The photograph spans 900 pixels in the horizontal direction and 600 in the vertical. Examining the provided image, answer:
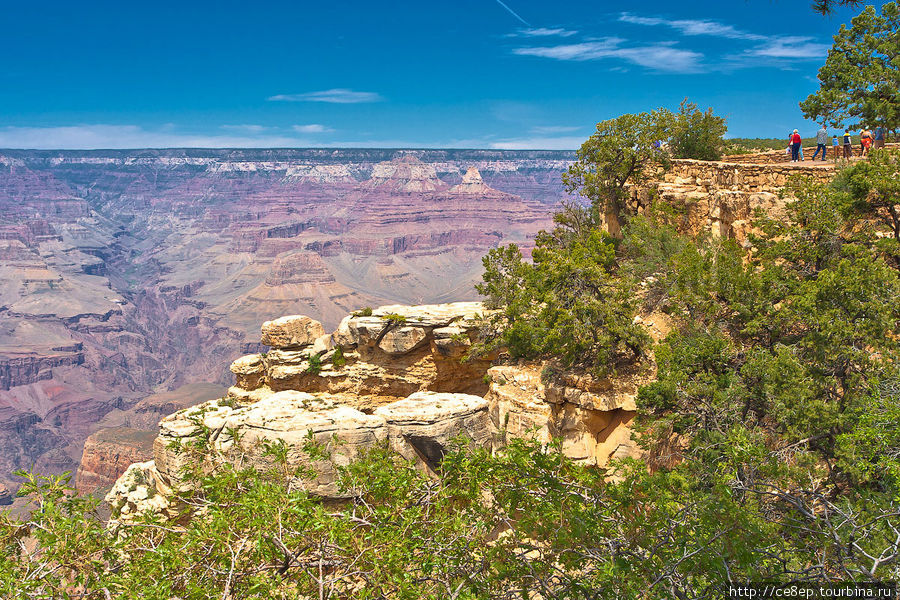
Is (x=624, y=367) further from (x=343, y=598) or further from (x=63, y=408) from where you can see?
(x=63, y=408)

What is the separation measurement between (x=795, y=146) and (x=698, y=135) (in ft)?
18.6

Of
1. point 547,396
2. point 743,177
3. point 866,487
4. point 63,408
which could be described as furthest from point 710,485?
point 63,408

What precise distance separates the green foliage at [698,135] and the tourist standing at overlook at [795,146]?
467 centimetres

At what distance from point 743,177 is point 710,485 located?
16.3m

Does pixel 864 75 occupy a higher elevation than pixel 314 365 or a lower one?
higher

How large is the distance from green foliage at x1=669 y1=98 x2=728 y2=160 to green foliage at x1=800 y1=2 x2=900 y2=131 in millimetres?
6362

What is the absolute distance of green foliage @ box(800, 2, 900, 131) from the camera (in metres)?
24.6

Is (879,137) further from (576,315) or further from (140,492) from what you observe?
(140,492)

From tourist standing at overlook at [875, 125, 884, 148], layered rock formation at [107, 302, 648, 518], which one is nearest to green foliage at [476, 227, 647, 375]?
layered rock formation at [107, 302, 648, 518]

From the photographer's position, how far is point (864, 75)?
25203mm

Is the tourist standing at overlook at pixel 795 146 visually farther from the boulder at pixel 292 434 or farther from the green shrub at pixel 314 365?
the green shrub at pixel 314 365

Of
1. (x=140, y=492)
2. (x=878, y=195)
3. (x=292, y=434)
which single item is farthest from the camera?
(x=140, y=492)

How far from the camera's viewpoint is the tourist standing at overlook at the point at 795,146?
93.0 feet

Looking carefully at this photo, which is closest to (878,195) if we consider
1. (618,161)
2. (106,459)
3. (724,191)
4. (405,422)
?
(724,191)
